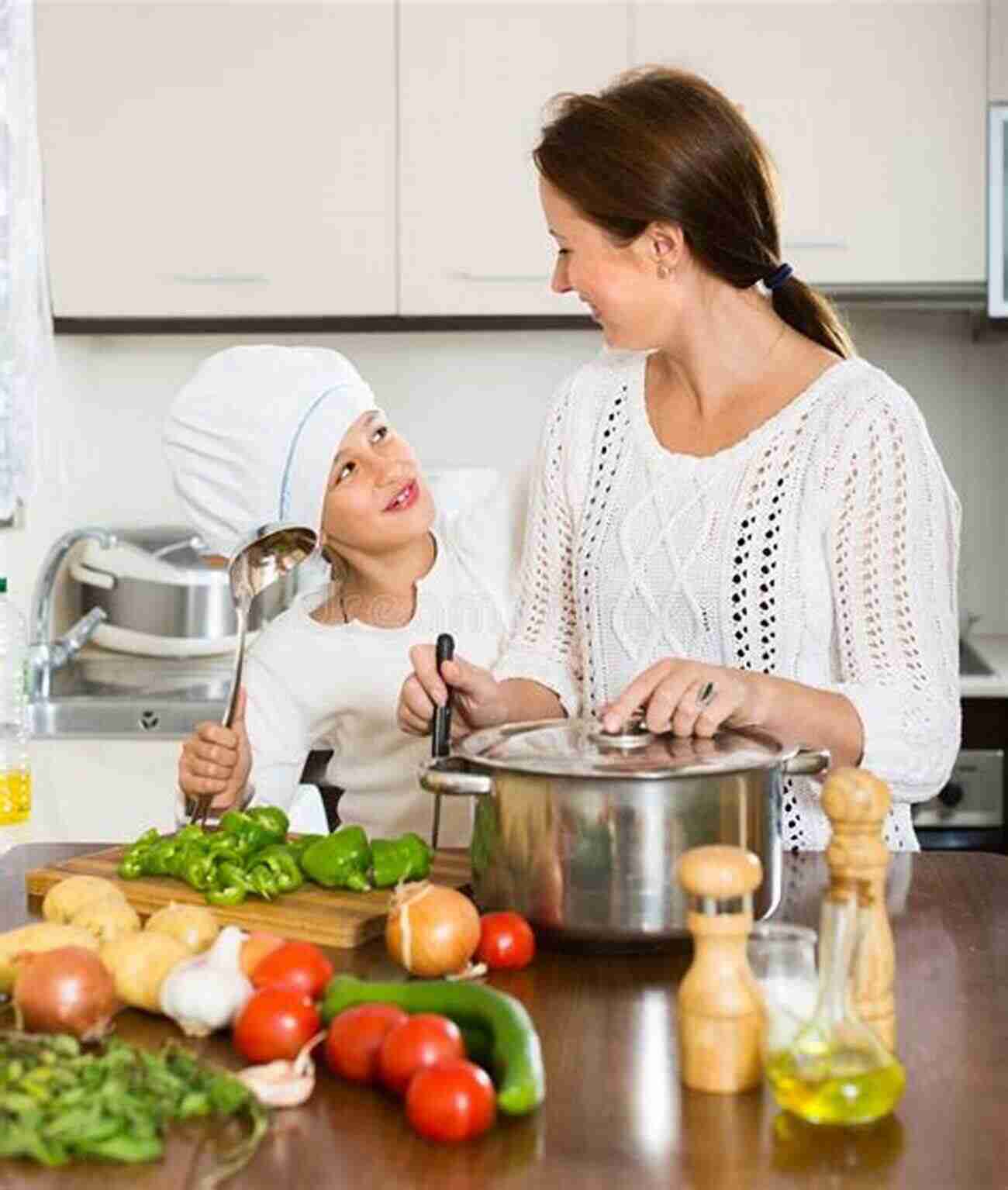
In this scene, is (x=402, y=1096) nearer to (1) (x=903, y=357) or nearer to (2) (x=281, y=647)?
(2) (x=281, y=647)

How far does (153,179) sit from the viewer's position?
3.46 meters

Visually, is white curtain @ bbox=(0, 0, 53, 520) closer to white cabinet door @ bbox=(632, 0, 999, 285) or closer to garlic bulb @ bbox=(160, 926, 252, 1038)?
white cabinet door @ bbox=(632, 0, 999, 285)

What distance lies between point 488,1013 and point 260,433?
1.03m

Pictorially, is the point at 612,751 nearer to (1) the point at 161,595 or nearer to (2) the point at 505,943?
(2) the point at 505,943

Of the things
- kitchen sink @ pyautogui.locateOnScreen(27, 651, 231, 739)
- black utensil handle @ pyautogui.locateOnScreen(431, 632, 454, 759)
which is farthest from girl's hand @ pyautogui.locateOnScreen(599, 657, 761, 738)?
kitchen sink @ pyautogui.locateOnScreen(27, 651, 231, 739)

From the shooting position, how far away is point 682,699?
1565mm

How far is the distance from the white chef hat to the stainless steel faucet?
1.24 metres

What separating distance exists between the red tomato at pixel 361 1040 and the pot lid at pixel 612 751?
25 cm

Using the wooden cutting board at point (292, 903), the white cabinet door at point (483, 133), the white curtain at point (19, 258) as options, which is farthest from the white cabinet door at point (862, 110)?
the wooden cutting board at point (292, 903)

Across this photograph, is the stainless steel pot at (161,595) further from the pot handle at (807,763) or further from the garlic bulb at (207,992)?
the garlic bulb at (207,992)

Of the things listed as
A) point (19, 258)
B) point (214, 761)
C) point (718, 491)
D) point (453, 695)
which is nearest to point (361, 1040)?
point (453, 695)

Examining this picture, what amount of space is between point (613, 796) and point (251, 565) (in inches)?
33.2

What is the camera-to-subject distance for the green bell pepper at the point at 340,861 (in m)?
1.57

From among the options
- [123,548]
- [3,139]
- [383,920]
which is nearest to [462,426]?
[123,548]
